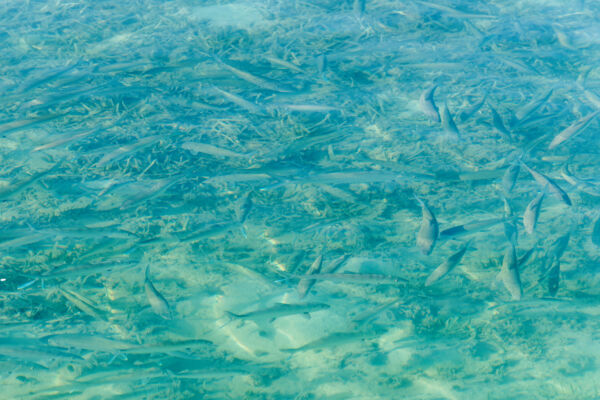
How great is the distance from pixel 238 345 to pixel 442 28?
5932mm

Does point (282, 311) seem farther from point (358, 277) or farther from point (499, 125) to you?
point (499, 125)

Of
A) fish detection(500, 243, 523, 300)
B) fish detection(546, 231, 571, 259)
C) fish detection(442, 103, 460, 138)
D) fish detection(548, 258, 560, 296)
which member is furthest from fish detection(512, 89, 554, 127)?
fish detection(500, 243, 523, 300)

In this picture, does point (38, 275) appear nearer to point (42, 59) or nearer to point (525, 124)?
point (42, 59)

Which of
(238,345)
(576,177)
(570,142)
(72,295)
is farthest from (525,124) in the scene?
(72,295)

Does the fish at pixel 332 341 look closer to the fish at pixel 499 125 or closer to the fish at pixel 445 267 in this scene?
the fish at pixel 445 267

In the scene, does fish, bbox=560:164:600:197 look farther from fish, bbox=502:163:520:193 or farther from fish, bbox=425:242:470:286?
fish, bbox=425:242:470:286

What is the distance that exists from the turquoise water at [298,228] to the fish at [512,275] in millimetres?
16

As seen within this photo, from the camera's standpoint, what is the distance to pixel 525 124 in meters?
4.50

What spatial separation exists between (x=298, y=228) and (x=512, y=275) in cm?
170

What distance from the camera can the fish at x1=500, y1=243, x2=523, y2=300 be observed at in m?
2.99

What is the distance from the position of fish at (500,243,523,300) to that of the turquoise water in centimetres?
2

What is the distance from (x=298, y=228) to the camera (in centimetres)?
357

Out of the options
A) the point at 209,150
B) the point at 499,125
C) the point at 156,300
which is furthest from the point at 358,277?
the point at 499,125

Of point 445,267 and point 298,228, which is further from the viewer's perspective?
point 298,228
